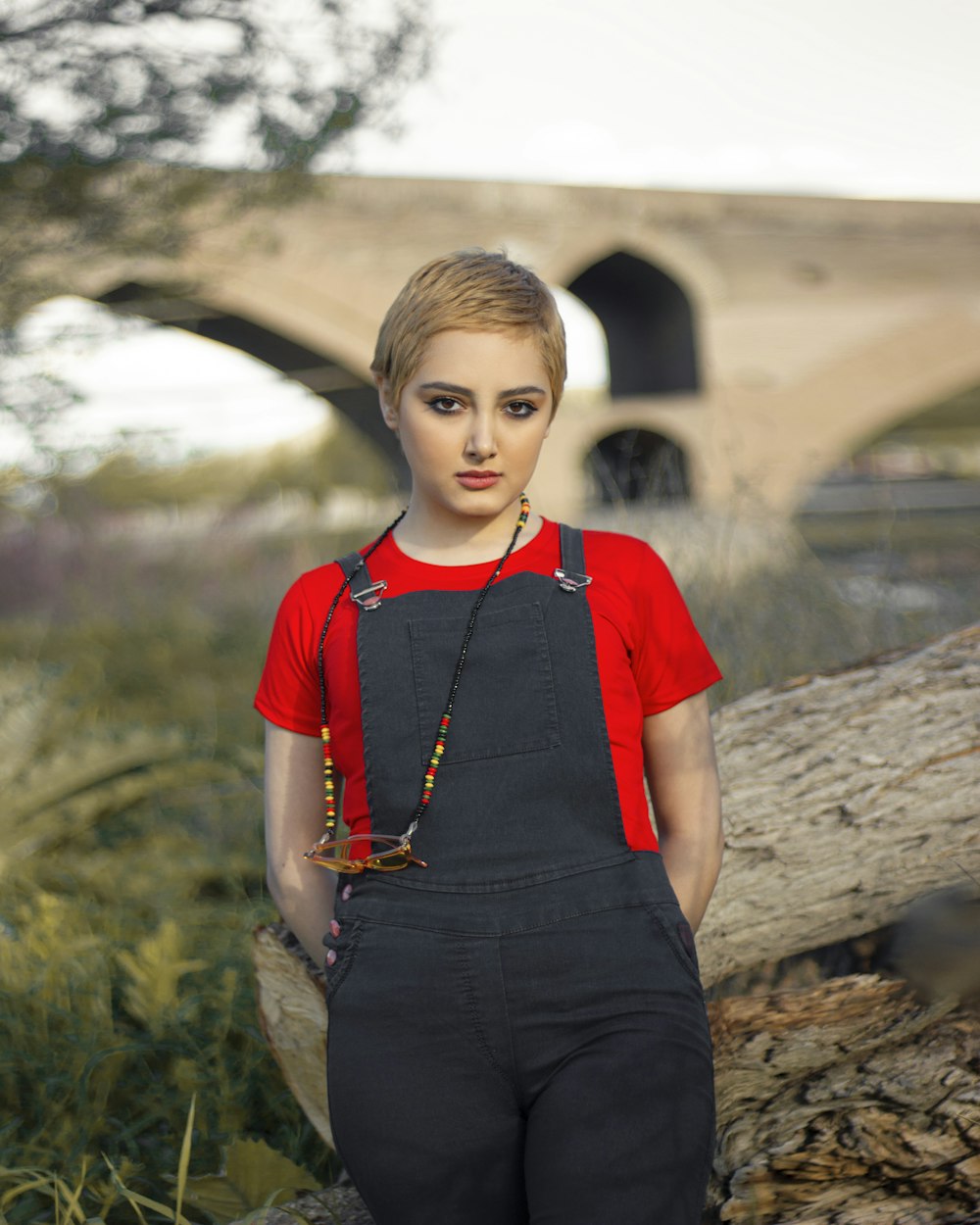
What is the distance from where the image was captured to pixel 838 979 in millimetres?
2160

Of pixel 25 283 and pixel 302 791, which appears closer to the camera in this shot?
pixel 302 791

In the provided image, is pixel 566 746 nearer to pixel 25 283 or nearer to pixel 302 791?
pixel 302 791

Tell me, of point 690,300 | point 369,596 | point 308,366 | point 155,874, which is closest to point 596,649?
point 369,596

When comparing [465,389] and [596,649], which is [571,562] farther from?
[465,389]

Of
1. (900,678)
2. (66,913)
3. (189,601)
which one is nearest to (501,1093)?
(900,678)

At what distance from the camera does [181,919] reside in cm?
388

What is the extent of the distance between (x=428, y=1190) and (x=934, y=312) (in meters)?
21.1

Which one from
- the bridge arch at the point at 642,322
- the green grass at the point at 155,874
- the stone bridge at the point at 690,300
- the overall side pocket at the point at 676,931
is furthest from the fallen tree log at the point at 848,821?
the bridge arch at the point at 642,322

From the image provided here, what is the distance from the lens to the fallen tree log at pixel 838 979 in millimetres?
1879

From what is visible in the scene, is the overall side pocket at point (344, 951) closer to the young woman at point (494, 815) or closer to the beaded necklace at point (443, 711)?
the young woman at point (494, 815)

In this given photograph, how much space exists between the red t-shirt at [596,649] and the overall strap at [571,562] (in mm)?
17

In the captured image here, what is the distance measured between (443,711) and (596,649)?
0.74 ft

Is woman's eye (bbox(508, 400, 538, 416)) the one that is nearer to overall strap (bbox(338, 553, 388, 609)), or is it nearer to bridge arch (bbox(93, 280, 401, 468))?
overall strap (bbox(338, 553, 388, 609))

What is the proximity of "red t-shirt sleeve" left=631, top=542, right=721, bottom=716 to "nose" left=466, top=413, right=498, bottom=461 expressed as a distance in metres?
0.28
